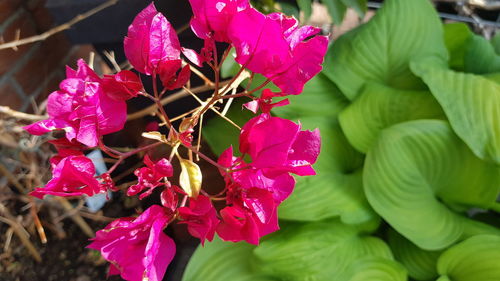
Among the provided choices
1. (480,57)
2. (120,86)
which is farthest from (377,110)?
(120,86)

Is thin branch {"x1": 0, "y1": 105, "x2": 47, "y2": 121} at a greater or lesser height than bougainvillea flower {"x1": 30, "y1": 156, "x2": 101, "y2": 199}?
lesser

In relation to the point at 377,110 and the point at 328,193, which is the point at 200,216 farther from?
the point at 377,110

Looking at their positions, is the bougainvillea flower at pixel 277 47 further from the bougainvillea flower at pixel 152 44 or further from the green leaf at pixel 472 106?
the green leaf at pixel 472 106

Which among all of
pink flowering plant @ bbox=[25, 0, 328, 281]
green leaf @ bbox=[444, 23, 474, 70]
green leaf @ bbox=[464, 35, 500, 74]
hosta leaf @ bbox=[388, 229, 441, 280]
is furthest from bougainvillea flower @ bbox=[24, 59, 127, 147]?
green leaf @ bbox=[444, 23, 474, 70]

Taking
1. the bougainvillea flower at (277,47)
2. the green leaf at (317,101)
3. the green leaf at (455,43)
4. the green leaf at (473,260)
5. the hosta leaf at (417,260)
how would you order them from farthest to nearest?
the green leaf at (455,43), the green leaf at (317,101), the hosta leaf at (417,260), the green leaf at (473,260), the bougainvillea flower at (277,47)

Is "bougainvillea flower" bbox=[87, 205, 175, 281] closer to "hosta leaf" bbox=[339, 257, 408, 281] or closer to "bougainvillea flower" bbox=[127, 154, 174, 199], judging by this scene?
"bougainvillea flower" bbox=[127, 154, 174, 199]

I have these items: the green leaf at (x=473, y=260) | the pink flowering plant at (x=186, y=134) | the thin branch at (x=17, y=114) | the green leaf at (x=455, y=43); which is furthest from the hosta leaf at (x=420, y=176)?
the thin branch at (x=17, y=114)
